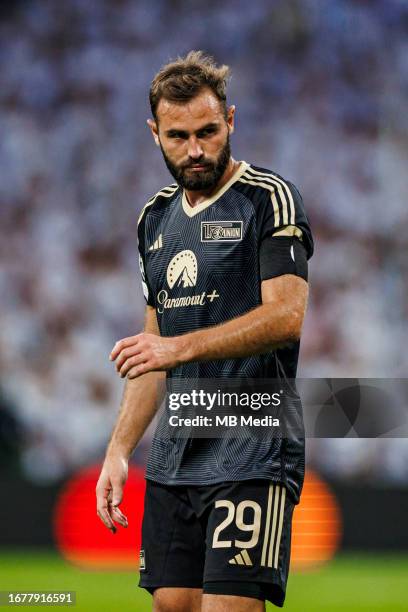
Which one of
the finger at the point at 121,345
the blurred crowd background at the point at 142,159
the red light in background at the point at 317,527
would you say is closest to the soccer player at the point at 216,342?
the finger at the point at 121,345

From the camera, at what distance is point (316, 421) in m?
6.07

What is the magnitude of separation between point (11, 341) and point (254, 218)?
30.9 ft

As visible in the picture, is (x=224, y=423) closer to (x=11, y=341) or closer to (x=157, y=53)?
(x=11, y=341)

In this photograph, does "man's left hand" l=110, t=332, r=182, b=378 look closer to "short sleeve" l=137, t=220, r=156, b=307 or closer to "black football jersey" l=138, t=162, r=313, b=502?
"black football jersey" l=138, t=162, r=313, b=502

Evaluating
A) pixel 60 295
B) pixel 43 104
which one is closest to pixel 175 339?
pixel 60 295

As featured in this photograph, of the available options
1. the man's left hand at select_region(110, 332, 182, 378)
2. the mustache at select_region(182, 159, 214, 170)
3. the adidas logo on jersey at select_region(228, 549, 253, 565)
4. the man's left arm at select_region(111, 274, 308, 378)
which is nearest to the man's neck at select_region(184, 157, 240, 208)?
the mustache at select_region(182, 159, 214, 170)

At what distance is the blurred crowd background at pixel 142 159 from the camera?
13.2m

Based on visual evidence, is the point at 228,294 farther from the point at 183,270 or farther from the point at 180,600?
the point at 180,600

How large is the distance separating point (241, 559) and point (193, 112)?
156 centimetres

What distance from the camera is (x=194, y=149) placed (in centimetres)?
423

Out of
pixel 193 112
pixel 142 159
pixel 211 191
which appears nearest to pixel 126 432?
pixel 211 191

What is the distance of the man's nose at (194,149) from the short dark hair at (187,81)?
0.15 meters

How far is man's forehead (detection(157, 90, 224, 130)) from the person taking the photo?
4254mm

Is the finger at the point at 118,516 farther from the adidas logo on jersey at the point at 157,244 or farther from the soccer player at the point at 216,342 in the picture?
the adidas logo on jersey at the point at 157,244
